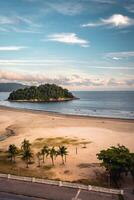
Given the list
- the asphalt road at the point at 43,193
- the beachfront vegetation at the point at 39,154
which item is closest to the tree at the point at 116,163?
the asphalt road at the point at 43,193

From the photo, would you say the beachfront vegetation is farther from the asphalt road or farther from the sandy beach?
the asphalt road

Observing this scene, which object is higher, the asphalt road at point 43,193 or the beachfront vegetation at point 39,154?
the beachfront vegetation at point 39,154

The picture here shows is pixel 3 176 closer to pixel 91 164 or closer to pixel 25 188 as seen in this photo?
pixel 25 188

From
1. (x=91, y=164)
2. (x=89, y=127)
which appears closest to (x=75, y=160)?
(x=91, y=164)

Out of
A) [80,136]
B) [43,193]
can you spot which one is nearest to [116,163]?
[43,193]

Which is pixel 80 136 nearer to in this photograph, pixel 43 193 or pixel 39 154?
pixel 39 154

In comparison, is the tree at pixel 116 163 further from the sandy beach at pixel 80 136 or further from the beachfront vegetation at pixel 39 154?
the beachfront vegetation at pixel 39 154

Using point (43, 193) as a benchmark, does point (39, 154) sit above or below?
above

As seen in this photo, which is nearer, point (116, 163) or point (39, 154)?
point (116, 163)
